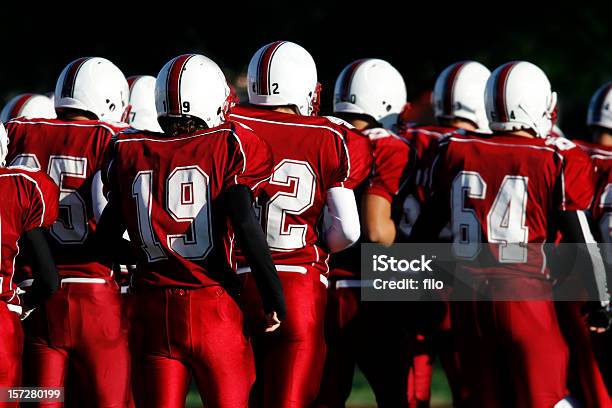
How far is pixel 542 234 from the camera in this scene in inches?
242

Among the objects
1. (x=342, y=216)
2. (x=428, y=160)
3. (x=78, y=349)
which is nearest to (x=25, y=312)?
(x=78, y=349)

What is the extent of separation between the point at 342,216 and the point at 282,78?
76cm

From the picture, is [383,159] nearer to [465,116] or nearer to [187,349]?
[465,116]

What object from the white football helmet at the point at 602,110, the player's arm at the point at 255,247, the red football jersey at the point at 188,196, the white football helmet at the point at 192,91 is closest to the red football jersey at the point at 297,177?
the white football helmet at the point at 192,91

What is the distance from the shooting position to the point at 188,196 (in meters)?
4.98

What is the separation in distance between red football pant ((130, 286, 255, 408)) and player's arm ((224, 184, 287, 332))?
0.18 metres

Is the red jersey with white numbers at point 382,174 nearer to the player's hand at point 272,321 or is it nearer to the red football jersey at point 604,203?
the red football jersey at point 604,203

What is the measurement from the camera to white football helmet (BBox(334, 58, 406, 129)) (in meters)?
7.06

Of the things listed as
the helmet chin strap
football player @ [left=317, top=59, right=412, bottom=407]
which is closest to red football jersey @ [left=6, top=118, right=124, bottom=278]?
football player @ [left=317, top=59, right=412, bottom=407]

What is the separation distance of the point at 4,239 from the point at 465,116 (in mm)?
3625

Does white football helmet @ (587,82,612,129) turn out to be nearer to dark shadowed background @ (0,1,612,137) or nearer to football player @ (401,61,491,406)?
football player @ (401,61,491,406)

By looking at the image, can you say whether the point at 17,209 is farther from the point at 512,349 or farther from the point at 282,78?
the point at 512,349

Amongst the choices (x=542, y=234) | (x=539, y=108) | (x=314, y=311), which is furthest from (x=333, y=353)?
(x=539, y=108)

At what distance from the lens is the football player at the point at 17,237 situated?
520 cm
